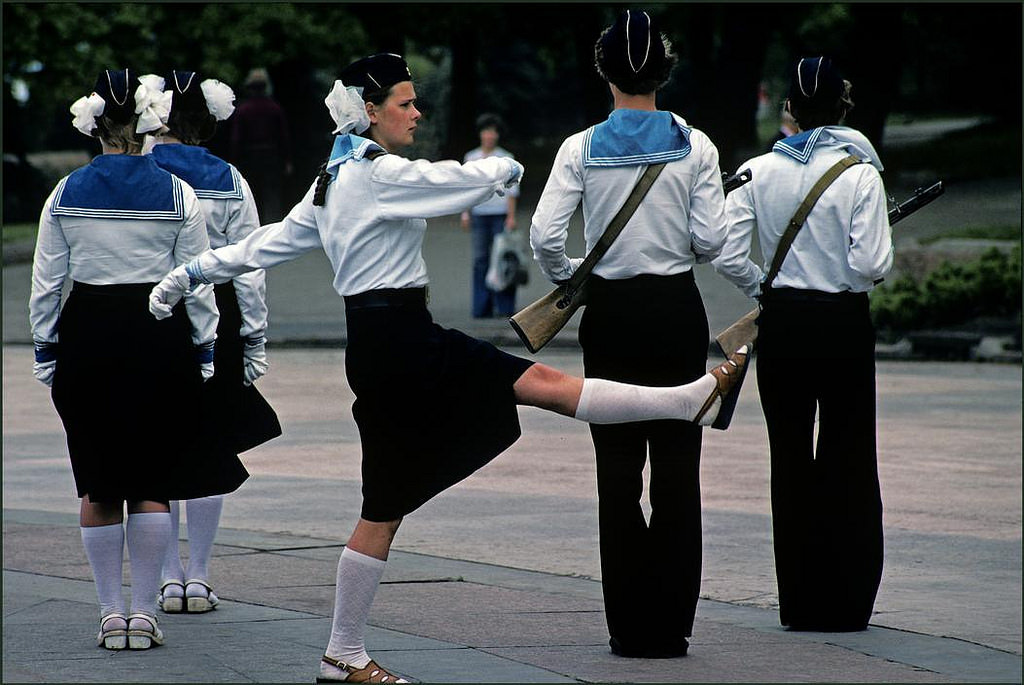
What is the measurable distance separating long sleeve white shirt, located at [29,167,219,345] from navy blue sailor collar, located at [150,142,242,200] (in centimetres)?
72

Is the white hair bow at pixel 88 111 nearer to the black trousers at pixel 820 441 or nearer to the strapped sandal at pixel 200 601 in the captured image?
the strapped sandal at pixel 200 601

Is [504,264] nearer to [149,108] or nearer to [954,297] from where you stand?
[954,297]

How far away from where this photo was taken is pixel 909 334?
1728cm

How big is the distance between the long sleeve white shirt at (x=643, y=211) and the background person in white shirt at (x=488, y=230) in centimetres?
1208

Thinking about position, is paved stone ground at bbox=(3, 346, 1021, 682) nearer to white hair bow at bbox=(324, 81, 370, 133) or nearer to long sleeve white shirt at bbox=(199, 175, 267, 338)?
long sleeve white shirt at bbox=(199, 175, 267, 338)

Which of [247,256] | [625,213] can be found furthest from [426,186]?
[625,213]

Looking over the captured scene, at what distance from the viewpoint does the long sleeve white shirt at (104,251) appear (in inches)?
238

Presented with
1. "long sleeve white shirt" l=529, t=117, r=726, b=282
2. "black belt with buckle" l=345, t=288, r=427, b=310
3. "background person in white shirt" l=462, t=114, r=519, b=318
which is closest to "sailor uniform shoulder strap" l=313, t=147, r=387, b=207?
"black belt with buckle" l=345, t=288, r=427, b=310

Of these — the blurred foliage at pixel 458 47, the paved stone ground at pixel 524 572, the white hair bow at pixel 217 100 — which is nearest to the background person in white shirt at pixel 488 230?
the paved stone ground at pixel 524 572

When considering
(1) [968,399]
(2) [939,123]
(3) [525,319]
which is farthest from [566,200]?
(2) [939,123]

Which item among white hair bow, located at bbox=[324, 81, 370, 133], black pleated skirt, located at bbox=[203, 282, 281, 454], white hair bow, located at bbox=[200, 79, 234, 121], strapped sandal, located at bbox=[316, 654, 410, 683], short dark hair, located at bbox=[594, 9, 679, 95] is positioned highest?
short dark hair, located at bbox=[594, 9, 679, 95]

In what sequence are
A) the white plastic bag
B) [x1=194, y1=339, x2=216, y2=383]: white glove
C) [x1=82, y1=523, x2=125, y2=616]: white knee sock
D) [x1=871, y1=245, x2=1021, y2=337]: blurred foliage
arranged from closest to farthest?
[x1=82, y1=523, x2=125, y2=616]: white knee sock
[x1=194, y1=339, x2=216, y2=383]: white glove
[x1=871, y1=245, x2=1021, y2=337]: blurred foliage
the white plastic bag

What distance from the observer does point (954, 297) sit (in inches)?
671

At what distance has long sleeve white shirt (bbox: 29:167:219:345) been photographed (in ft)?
19.8
